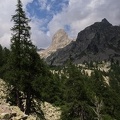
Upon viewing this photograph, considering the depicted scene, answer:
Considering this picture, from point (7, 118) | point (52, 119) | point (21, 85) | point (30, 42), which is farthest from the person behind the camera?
point (52, 119)

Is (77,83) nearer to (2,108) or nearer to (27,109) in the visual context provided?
(27,109)

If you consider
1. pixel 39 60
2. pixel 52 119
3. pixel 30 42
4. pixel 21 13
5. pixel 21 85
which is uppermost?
pixel 21 13

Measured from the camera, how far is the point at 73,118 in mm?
39125

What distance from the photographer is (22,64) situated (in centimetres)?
3253

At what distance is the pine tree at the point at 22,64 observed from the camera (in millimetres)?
32353

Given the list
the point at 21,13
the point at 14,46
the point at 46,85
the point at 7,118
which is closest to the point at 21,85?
the point at 46,85

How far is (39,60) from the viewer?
3344cm

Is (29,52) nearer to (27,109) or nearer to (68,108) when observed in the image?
(27,109)

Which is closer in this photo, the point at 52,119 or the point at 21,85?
the point at 21,85

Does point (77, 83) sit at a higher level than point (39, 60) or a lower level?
lower

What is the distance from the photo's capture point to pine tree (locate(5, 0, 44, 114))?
106ft

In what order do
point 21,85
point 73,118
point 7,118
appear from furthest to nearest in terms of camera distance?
point 73,118
point 21,85
point 7,118

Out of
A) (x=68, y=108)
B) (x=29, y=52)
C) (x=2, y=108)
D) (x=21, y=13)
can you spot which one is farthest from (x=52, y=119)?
(x=2, y=108)

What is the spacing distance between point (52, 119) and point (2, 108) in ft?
74.6
